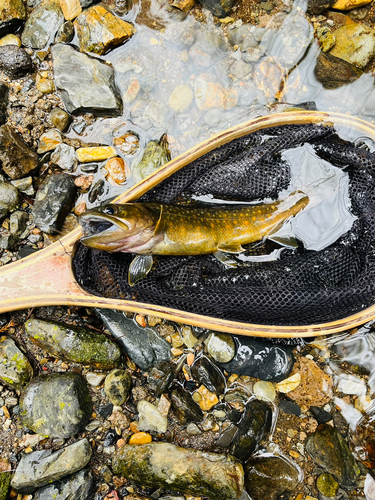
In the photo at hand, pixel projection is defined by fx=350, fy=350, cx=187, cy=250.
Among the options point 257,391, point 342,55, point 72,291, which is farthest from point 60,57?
point 257,391

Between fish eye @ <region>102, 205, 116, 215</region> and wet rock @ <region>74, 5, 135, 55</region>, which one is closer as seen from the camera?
fish eye @ <region>102, 205, 116, 215</region>

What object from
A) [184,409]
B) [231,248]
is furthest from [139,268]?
[184,409]

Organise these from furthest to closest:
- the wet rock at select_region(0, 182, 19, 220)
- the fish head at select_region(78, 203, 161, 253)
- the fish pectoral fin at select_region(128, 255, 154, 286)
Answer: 1. the wet rock at select_region(0, 182, 19, 220)
2. the fish pectoral fin at select_region(128, 255, 154, 286)
3. the fish head at select_region(78, 203, 161, 253)

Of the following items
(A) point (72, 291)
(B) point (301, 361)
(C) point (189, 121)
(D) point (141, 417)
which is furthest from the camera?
(C) point (189, 121)

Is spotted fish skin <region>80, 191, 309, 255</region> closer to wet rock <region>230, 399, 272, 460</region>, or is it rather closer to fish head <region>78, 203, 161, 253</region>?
fish head <region>78, 203, 161, 253</region>

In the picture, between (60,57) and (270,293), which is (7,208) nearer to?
(60,57)

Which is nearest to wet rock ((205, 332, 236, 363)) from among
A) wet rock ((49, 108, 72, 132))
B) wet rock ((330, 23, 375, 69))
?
wet rock ((49, 108, 72, 132))
